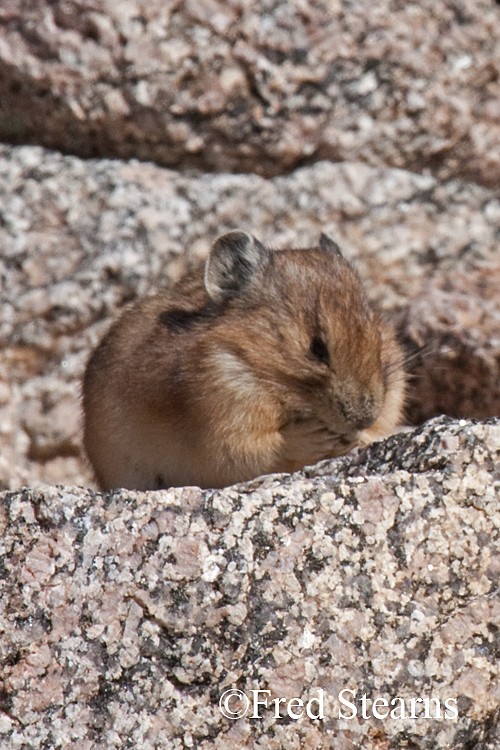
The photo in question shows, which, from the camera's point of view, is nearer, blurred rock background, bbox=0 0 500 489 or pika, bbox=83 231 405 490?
pika, bbox=83 231 405 490

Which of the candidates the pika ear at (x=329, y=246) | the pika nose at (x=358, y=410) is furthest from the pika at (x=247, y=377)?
the pika ear at (x=329, y=246)

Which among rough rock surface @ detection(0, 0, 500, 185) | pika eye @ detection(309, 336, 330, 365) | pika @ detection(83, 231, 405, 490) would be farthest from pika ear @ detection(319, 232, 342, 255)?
rough rock surface @ detection(0, 0, 500, 185)

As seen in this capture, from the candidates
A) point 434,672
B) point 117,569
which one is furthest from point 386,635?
point 117,569

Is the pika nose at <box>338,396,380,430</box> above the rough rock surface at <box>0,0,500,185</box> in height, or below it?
below

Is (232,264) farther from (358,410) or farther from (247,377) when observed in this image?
(358,410)

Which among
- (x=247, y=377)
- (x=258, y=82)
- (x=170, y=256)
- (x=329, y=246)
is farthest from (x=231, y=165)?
(x=247, y=377)

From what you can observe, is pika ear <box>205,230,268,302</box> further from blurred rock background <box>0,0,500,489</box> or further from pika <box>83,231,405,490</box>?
blurred rock background <box>0,0,500,489</box>
